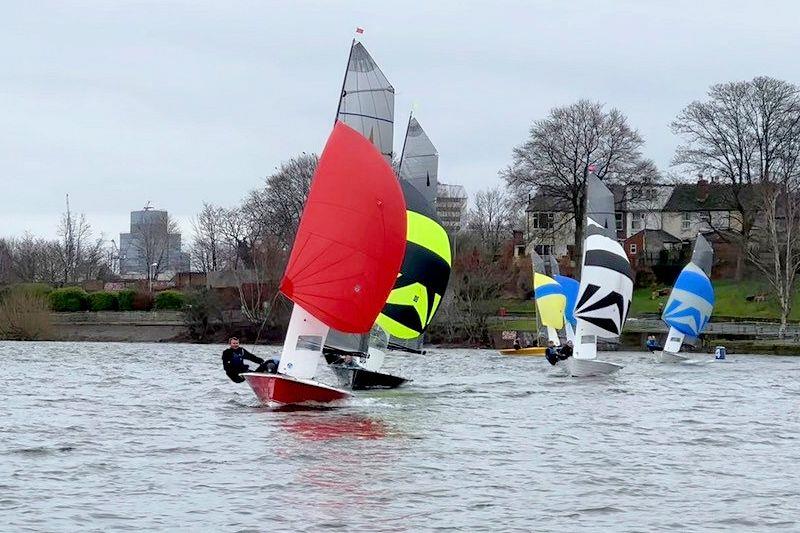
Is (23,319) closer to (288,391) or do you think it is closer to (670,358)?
(670,358)

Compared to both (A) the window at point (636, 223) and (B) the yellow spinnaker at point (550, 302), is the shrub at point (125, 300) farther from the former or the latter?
(A) the window at point (636, 223)

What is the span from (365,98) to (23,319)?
169 ft

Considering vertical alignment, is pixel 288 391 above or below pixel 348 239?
below

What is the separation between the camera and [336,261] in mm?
26922

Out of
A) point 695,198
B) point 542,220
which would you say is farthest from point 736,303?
point 695,198

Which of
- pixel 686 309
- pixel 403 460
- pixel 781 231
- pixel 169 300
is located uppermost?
pixel 781 231

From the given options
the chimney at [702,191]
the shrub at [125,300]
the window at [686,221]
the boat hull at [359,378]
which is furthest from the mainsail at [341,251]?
the window at [686,221]

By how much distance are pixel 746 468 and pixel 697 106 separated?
7210cm

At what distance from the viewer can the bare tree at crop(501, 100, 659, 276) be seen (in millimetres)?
87438

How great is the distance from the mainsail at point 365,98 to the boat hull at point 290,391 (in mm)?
6204

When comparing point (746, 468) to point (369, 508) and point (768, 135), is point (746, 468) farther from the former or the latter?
point (768, 135)

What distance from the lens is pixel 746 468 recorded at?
20.5 meters

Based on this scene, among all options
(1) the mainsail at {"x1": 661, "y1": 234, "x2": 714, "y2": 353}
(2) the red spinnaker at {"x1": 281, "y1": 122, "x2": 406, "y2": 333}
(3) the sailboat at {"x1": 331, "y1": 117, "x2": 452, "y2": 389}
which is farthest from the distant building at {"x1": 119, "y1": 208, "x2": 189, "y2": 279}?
(2) the red spinnaker at {"x1": 281, "y1": 122, "x2": 406, "y2": 333}

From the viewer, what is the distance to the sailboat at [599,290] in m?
40.7
